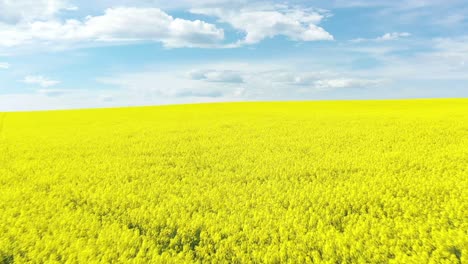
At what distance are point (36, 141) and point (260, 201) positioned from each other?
17.9 m

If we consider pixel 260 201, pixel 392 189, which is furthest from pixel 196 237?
pixel 392 189

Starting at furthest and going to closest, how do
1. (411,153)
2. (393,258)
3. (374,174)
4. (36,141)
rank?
(36,141)
(411,153)
(374,174)
(393,258)

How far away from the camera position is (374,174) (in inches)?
493

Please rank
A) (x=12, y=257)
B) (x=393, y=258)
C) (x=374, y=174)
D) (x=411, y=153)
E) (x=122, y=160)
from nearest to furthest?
(x=393, y=258) < (x=12, y=257) < (x=374, y=174) < (x=411, y=153) < (x=122, y=160)

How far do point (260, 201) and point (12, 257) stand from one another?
559 cm

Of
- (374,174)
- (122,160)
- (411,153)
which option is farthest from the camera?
(122,160)

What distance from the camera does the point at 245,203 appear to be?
33.4 ft

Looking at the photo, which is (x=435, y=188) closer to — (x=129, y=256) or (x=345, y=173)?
(x=345, y=173)

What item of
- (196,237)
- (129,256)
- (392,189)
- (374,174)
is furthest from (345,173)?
(129,256)

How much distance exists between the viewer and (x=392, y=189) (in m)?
→ 10.9

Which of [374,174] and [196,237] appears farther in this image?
[374,174]

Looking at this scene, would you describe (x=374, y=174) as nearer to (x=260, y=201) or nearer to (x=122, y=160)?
(x=260, y=201)

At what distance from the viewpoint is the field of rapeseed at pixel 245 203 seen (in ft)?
25.8

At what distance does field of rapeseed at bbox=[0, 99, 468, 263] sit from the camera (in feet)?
25.8
